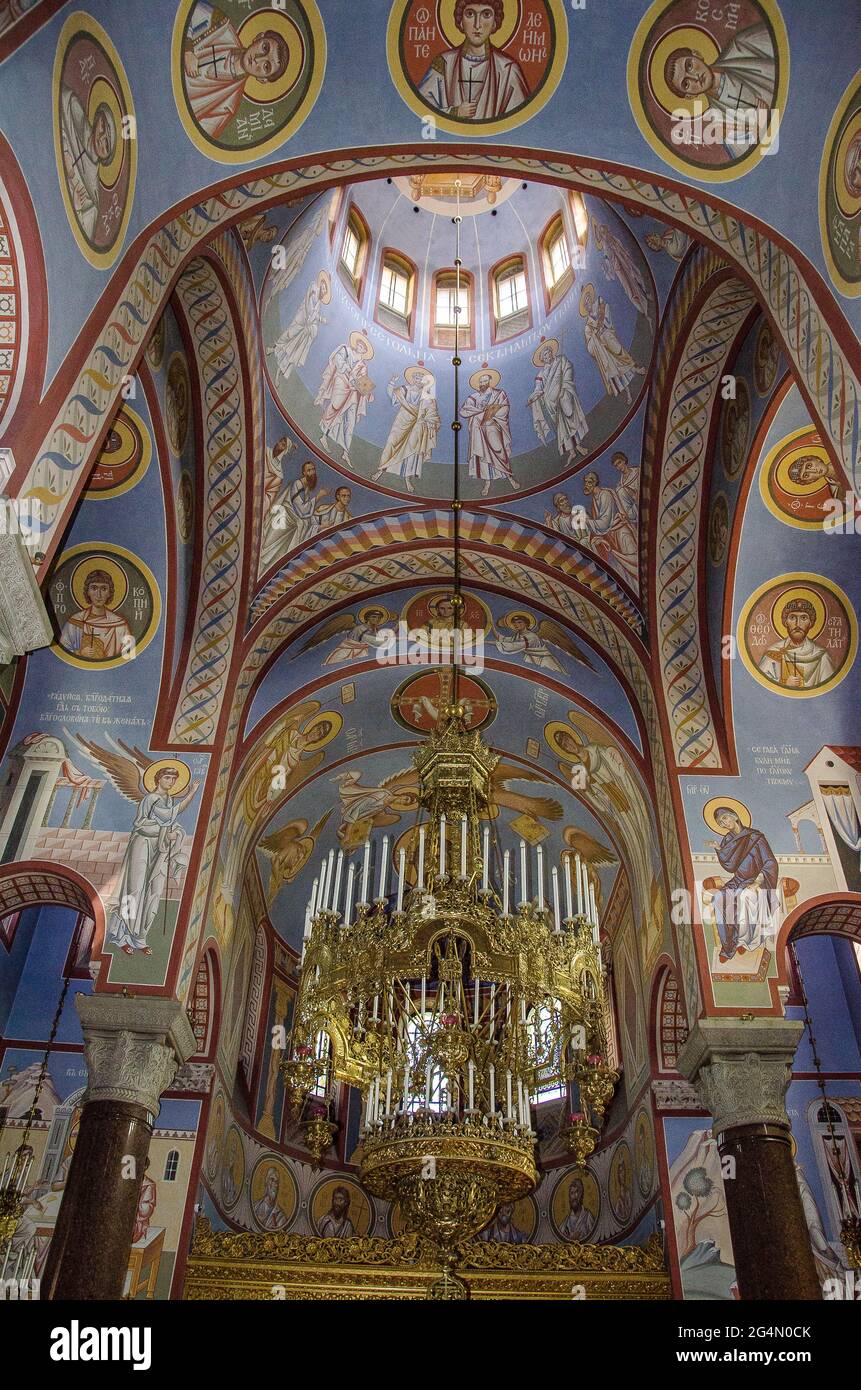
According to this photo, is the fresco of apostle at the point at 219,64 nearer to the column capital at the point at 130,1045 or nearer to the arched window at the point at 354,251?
the arched window at the point at 354,251

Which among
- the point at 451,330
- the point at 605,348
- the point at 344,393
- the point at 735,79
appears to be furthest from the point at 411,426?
the point at 735,79

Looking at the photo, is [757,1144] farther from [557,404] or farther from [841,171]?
[557,404]

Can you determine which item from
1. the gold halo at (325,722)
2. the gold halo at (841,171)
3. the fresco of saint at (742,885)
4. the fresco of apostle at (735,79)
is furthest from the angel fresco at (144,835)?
the gold halo at (841,171)

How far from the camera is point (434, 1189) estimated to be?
7.37m

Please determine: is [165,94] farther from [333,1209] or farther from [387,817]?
[333,1209]

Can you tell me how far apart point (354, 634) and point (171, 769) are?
3657 mm

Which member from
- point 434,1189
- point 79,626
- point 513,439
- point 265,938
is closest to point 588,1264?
point 434,1189

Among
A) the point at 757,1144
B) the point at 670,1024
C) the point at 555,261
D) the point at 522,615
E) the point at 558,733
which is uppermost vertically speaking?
the point at 555,261

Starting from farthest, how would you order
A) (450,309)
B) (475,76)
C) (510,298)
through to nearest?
(450,309), (510,298), (475,76)

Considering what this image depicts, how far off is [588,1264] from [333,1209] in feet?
19.3

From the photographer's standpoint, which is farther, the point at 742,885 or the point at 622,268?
the point at 622,268

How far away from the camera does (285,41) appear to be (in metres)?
7.20

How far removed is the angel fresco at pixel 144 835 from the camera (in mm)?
10000
